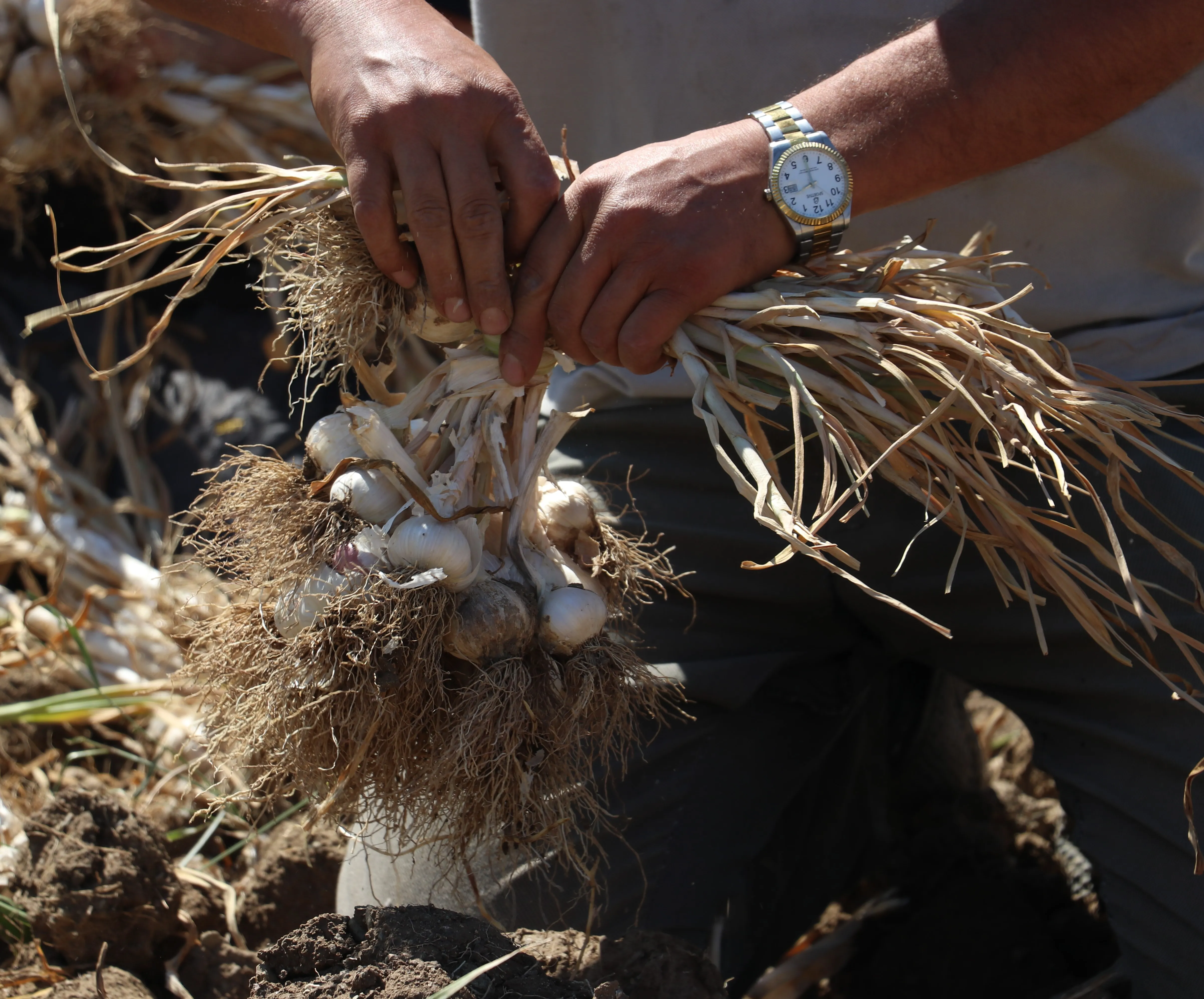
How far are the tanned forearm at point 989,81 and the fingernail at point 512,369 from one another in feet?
1.14

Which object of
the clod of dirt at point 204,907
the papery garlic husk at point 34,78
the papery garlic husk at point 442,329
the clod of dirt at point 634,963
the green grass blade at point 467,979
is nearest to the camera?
the green grass blade at point 467,979

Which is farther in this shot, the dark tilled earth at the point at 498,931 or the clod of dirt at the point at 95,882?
the clod of dirt at the point at 95,882

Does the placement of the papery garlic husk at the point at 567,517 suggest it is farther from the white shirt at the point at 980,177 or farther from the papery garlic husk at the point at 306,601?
the white shirt at the point at 980,177

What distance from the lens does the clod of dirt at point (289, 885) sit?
124 cm

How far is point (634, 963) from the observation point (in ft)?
2.90

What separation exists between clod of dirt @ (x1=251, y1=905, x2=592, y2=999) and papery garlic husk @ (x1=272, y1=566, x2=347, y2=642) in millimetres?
247

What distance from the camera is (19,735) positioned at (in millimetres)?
1492

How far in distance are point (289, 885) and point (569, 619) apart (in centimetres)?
62

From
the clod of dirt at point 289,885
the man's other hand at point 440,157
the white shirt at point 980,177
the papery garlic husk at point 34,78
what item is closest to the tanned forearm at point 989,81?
the white shirt at point 980,177

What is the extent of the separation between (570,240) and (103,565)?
1266 millimetres

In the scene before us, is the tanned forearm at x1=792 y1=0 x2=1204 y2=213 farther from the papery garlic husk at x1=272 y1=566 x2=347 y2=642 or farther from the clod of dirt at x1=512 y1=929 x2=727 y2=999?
the clod of dirt at x1=512 y1=929 x2=727 y2=999

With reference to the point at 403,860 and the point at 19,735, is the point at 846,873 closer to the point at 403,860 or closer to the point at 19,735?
the point at 403,860

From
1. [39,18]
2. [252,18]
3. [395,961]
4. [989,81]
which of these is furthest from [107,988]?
[39,18]

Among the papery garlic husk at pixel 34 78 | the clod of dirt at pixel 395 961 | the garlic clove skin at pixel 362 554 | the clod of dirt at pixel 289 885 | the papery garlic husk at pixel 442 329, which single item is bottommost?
the clod of dirt at pixel 289 885
